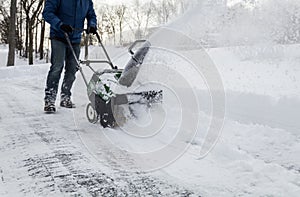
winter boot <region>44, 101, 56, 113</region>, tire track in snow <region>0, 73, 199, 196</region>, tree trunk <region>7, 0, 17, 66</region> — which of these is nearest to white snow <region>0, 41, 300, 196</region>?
tire track in snow <region>0, 73, 199, 196</region>

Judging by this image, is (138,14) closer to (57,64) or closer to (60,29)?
(57,64)

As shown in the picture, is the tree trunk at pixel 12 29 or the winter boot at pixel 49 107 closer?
the winter boot at pixel 49 107

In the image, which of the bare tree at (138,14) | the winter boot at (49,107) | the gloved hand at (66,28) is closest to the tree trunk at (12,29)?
the winter boot at (49,107)

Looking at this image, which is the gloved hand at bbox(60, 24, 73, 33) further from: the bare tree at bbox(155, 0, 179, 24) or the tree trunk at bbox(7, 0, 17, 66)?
the bare tree at bbox(155, 0, 179, 24)

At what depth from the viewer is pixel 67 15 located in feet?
15.2

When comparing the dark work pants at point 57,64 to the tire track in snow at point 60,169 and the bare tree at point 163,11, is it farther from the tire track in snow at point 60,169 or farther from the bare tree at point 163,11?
the bare tree at point 163,11

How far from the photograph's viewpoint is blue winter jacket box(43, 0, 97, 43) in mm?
4492

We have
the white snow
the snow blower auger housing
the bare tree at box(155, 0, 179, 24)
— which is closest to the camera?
the white snow

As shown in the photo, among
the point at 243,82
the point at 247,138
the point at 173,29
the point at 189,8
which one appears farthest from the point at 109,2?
the point at 247,138

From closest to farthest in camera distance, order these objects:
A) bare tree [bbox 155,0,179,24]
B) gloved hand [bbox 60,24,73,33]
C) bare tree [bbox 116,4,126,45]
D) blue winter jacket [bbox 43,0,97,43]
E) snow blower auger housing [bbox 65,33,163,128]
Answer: snow blower auger housing [bbox 65,33,163,128], gloved hand [bbox 60,24,73,33], blue winter jacket [bbox 43,0,97,43], bare tree [bbox 155,0,179,24], bare tree [bbox 116,4,126,45]

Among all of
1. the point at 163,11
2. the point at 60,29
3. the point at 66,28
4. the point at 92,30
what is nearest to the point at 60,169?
the point at 66,28

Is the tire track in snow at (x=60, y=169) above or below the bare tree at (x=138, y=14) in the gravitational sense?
below

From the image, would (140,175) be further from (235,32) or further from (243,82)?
(235,32)

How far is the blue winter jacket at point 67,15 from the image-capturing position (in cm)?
449
